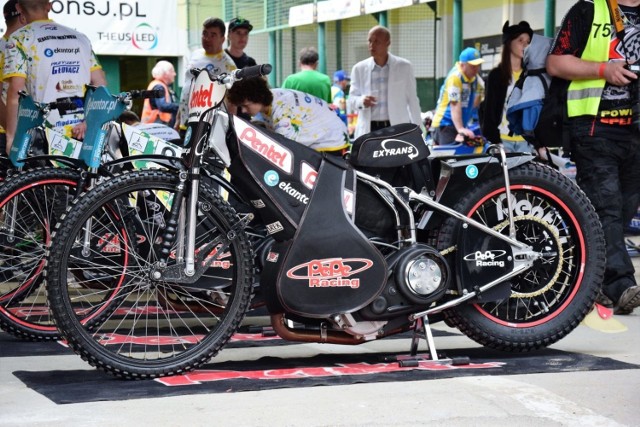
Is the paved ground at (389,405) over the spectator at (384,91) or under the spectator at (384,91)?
under

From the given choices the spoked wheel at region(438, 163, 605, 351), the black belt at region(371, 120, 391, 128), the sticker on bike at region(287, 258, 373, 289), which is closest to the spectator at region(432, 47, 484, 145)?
the black belt at region(371, 120, 391, 128)

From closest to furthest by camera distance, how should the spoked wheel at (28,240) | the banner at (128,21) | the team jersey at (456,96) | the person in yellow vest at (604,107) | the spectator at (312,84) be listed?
1. the spoked wheel at (28,240)
2. the person in yellow vest at (604,107)
3. the spectator at (312,84)
4. the banner at (128,21)
5. the team jersey at (456,96)

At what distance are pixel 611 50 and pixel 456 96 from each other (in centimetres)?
586

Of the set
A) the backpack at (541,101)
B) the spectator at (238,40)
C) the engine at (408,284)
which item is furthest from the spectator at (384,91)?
the engine at (408,284)

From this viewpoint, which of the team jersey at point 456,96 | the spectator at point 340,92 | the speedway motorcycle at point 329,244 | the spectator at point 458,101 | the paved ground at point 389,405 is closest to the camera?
the paved ground at point 389,405

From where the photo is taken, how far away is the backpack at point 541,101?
21.3ft

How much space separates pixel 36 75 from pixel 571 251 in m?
3.58

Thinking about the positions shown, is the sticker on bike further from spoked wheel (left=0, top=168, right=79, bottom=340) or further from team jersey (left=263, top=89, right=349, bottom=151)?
team jersey (left=263, top=89, right=349, bottom=151)

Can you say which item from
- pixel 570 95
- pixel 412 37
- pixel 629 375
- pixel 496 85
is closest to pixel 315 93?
pixel 496 85

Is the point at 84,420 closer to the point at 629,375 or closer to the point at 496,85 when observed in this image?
the point at 629,375

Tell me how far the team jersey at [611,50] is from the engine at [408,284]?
1698 millimetres

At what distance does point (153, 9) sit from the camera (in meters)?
10.8

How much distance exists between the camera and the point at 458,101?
12219 mm

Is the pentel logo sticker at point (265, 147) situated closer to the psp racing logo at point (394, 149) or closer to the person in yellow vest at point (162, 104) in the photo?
the psp racing logo at point (394, 149)
